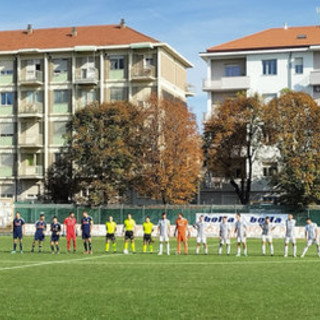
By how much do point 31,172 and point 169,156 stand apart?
57.9 feet

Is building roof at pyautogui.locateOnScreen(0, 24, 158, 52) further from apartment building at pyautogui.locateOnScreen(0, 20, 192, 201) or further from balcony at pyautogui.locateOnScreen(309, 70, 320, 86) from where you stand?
balcony at pyautogui.locateOnScreen(309, 70, 320, 86)

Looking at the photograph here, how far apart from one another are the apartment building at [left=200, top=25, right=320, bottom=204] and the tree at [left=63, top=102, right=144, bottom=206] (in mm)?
9333

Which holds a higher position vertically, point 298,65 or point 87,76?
point 298,65

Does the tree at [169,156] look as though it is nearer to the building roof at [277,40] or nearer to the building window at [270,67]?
the building window at [270,67]

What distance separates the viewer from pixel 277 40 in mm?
82562

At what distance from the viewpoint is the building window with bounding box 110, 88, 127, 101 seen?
269 ft

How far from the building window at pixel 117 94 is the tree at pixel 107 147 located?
25.5 feet

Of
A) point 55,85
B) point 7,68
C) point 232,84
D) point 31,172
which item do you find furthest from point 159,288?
point 7,68

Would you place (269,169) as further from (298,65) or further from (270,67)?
(298,65)

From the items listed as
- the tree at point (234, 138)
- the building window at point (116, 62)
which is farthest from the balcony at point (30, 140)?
the tree at point (234, 138)

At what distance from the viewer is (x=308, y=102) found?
70438 mm

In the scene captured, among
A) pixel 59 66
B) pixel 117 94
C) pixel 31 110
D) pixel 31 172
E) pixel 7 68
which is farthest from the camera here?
pixel 7 68

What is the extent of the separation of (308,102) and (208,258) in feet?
125

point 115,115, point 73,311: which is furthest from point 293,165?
point 73,311
